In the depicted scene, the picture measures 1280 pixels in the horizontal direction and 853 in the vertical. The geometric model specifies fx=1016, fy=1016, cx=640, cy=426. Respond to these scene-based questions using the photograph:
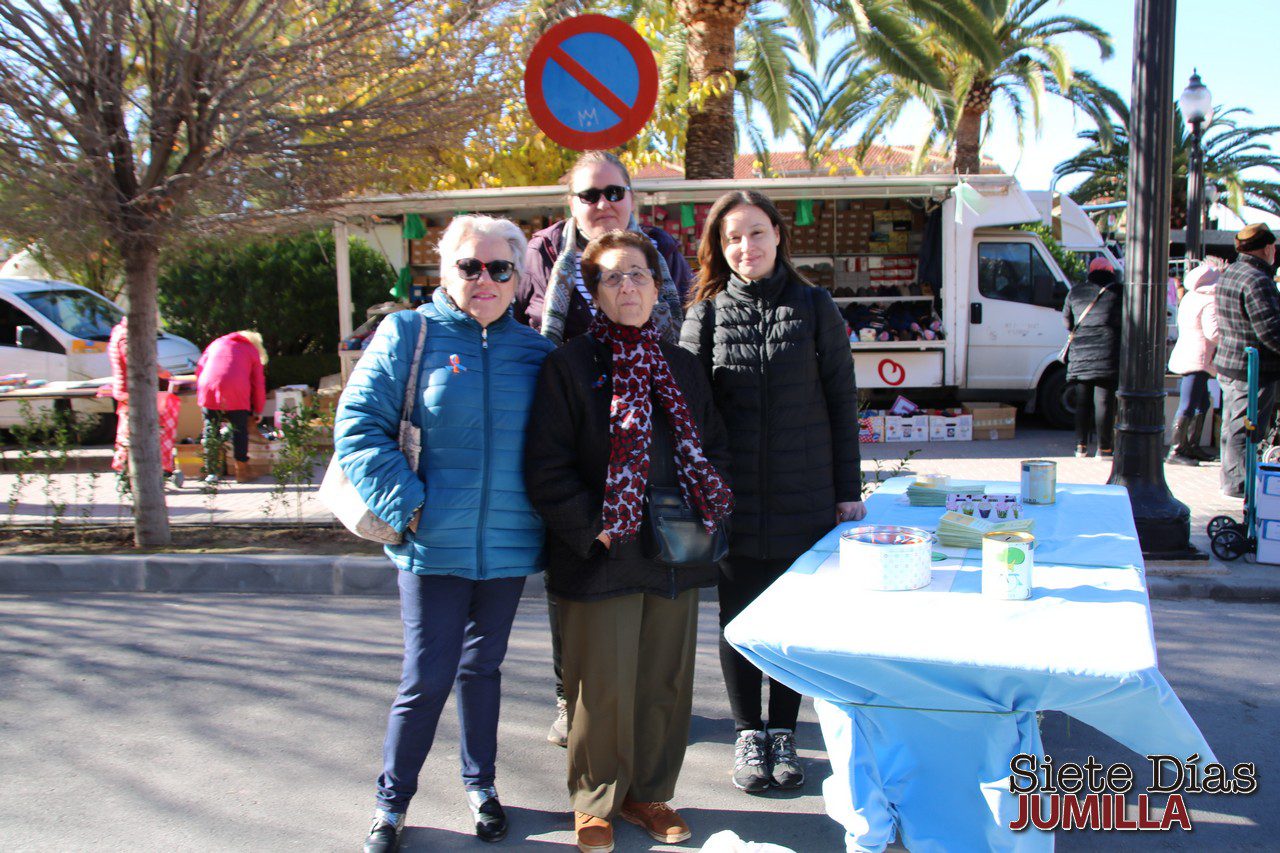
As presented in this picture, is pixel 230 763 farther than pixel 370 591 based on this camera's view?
No

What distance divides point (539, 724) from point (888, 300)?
9325 millimetres

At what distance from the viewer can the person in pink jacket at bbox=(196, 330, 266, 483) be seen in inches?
374

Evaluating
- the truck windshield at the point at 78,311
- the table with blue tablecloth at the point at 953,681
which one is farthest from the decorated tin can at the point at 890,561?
the truck windshield at the point at 78,311

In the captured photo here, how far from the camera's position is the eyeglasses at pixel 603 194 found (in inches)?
140

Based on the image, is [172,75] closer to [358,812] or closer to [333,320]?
[358,812]

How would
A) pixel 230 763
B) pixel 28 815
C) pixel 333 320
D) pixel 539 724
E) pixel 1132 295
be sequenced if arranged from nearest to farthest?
1. pixel 28 815
2. pixel 230 763
3. pixel 539 724
4. pixel 1132 295
5. pixel 333 320

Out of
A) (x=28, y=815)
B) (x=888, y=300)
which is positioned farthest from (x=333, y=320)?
(x=28, y=815)

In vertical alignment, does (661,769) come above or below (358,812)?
above

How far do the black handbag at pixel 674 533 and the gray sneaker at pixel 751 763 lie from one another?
2.78 ft

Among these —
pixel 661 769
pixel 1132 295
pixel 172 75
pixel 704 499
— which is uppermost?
pixel 172 75

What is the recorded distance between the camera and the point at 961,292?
1155 centimetres

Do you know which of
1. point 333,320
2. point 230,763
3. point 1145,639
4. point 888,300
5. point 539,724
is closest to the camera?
point 1145,639

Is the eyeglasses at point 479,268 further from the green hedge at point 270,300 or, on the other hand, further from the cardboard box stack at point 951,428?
the green hedge at point 270,300

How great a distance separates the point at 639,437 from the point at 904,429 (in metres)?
8.86
